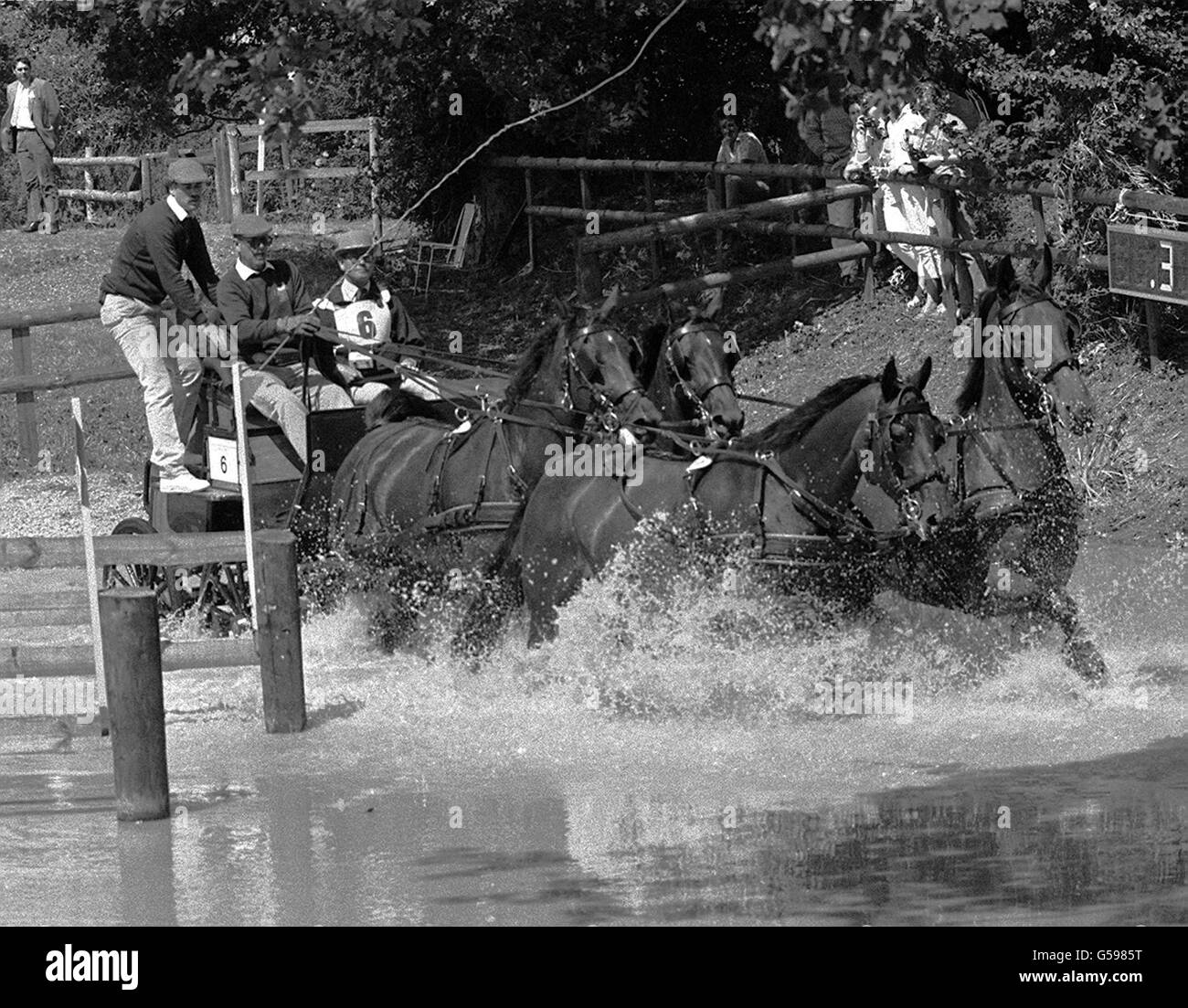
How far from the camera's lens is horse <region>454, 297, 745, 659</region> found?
11.0m

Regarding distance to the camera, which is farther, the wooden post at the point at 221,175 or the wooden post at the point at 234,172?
the wooden post at the point at 221,175

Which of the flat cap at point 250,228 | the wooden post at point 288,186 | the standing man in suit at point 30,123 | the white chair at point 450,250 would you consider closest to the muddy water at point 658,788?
the flat cap at point 250,228

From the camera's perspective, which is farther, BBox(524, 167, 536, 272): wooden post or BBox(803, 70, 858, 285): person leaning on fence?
BBox(524, 167, 536, 272): wooden post

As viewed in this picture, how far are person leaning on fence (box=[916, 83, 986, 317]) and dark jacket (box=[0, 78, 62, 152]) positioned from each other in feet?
41.9

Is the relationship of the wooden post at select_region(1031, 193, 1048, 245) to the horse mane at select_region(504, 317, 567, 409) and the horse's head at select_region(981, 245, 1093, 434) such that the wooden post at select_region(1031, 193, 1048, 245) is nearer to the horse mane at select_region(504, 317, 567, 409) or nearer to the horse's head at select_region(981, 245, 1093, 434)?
the horse's head at select_region(981, 245, 1093, 434)

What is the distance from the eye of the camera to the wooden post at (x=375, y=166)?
77.0 feet

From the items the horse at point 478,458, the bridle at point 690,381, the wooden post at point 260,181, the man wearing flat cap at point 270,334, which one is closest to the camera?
the bridle at point 690,381

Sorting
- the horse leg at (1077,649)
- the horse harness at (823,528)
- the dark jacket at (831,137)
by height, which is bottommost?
the horse leg at (1077,649)

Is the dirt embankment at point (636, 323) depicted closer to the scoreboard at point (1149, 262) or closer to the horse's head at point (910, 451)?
the scoreboard at point (1149, 262)

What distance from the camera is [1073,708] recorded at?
10359 millimetres

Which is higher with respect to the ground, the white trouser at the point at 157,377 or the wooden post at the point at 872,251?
the wooden post at the point at 872,251

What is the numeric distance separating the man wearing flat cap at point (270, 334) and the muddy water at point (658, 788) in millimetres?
1764

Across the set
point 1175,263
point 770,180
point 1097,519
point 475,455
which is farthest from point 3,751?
point 770,180

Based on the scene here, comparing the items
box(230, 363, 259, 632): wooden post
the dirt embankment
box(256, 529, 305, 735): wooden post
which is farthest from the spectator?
box(256, 529, 305, 735): wooden post
